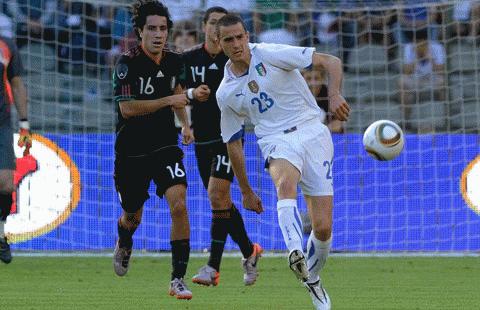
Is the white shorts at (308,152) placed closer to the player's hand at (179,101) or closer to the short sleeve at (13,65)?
the player's hand at (179,101)

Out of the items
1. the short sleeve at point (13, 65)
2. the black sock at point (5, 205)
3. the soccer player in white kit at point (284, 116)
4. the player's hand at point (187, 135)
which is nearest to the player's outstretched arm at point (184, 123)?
the player's hand at point (187, 135)

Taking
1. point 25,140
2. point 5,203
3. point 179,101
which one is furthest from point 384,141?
point 5,203

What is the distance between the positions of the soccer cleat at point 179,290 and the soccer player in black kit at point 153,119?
11mm

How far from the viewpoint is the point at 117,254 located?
35.4ft

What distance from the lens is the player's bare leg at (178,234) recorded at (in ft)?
30.2

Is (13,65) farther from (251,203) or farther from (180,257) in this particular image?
(251,203)

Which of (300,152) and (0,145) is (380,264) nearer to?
(0,145)

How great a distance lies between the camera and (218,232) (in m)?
10.7

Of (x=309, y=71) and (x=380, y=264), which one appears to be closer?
(x=380, y=264)

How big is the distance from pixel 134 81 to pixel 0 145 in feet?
9.19

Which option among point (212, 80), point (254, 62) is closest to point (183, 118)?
point (212, 80)

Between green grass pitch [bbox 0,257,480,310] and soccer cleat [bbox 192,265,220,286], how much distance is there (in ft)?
0.25

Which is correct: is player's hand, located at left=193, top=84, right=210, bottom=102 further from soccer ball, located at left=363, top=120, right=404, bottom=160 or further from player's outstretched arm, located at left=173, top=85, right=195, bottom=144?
soccer ball, located at left=363, top=120, right=404, bottom=160

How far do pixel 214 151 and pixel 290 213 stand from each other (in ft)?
10.3
